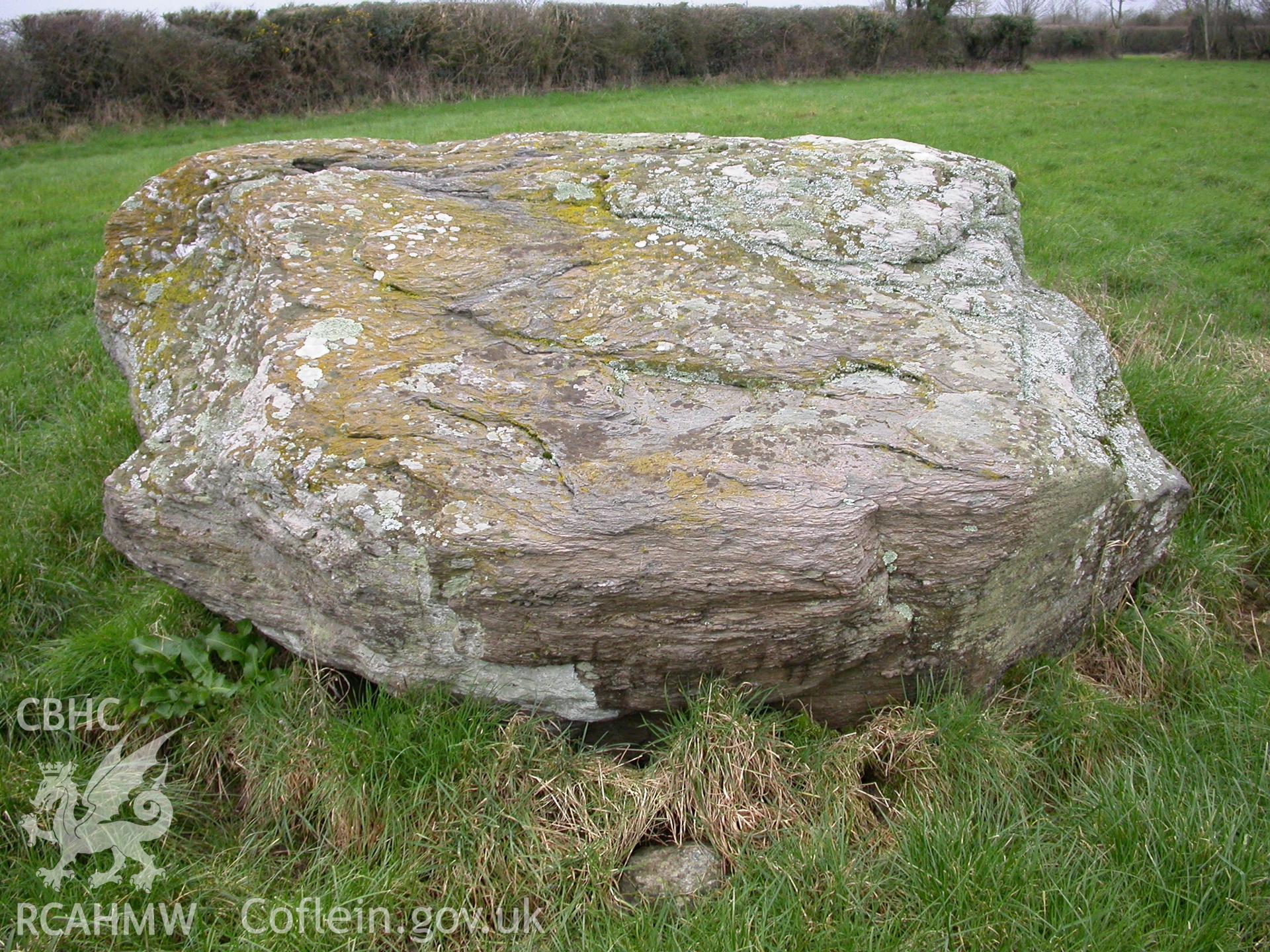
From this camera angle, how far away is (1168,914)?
2506 mm

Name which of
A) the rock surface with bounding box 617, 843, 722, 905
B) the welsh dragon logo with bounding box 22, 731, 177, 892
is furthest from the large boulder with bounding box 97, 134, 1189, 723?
the welsh dragon logo with bounding box 22, 731, 177, 892

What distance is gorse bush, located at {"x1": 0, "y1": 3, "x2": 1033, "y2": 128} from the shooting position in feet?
55.8

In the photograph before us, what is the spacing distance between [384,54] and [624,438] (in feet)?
66.5

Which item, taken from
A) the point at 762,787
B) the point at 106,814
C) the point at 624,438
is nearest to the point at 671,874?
the point at 762,787

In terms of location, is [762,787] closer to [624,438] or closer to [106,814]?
[624,438]

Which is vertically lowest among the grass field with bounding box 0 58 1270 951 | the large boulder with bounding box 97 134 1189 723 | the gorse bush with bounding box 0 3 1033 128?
the grass field with bounding box 0 58 1270 951

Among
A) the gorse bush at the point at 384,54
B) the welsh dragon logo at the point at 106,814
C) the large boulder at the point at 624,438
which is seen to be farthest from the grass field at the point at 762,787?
the gorse bush at the point at 384,54

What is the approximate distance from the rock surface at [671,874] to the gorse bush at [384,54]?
62.0 feet

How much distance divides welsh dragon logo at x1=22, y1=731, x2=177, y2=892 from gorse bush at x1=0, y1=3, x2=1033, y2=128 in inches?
691

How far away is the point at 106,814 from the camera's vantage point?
295cm

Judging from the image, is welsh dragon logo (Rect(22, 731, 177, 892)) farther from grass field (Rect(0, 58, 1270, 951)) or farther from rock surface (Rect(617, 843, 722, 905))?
rock surface (Rect(617, 843, 722, 905))

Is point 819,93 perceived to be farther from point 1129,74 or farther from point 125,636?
point 125,636

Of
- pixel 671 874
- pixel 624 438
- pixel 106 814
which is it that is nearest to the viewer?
pixel 671 874

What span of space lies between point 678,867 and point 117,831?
1.87m
